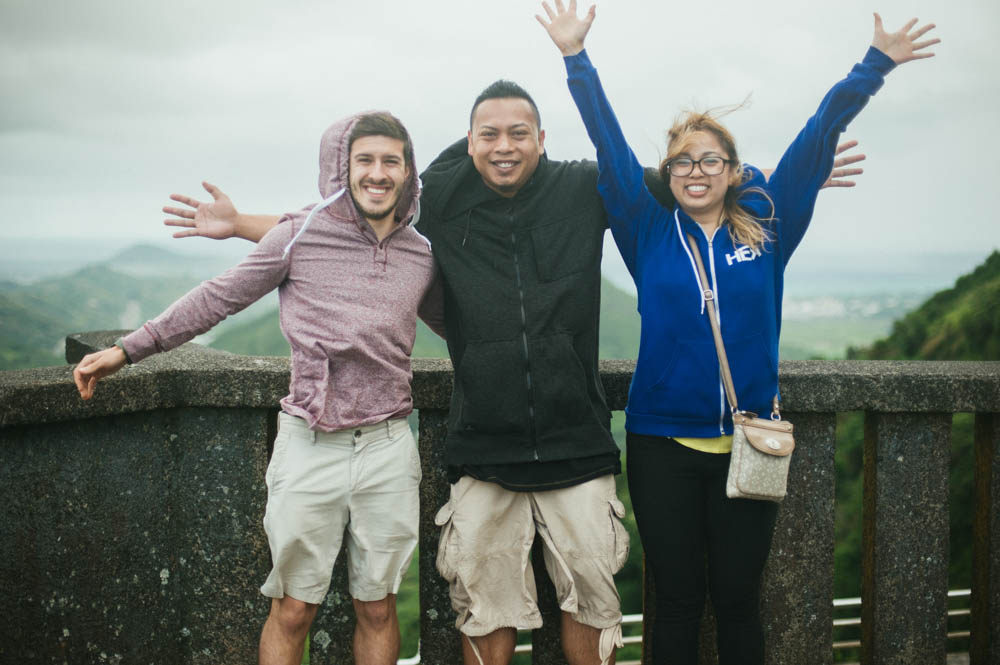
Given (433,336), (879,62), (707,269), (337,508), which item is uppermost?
(879,62)

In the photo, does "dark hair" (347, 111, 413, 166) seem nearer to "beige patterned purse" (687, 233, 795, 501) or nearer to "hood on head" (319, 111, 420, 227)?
"hood on head" (319, 111, 420, 227)

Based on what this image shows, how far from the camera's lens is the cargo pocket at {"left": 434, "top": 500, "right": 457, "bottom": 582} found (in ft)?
9.61

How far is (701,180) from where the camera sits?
2840 mm

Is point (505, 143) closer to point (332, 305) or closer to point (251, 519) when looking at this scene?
point (332, 305)

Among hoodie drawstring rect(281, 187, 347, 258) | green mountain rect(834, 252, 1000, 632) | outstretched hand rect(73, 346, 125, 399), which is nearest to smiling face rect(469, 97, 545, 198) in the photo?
hoodie drawstring rect(281, 187, 347, 258)

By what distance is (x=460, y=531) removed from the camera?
9.62 feet

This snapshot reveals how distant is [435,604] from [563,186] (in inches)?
76.4

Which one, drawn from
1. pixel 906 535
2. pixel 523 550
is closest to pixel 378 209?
pixel 523 550

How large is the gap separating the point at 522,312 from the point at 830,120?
4.66 ft

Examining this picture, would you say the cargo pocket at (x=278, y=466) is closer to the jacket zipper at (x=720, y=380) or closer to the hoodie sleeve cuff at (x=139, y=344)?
the hoodie sleeve cuff at (x=139, y=344)

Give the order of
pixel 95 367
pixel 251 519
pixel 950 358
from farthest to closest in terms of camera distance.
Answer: pixel 950 358
pixel 251 519
pixel 95 367

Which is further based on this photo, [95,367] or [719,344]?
[719,344]

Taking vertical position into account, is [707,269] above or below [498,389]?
above

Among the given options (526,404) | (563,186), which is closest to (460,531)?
(526,404)
